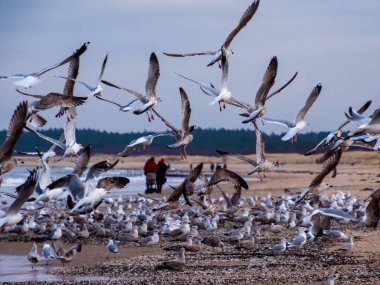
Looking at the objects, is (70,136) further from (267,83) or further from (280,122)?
(280,122)

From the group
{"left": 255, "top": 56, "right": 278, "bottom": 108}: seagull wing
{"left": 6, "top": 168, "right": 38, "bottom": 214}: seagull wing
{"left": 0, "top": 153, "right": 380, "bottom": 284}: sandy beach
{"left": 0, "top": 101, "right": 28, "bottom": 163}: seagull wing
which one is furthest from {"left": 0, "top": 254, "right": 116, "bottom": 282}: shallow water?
{"left": 255, "top": 56, "right": 278, "bottom": 108}: seagull wing

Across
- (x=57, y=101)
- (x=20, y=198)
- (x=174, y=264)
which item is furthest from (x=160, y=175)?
(x=20, y=198)

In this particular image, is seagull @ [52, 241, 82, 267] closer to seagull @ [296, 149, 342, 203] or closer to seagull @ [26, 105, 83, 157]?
seagull @ [26, 105, 83, 157]

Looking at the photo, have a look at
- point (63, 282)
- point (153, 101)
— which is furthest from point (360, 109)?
point (63, 282)

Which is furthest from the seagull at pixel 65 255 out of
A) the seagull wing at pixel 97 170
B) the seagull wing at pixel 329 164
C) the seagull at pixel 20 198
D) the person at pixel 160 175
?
the person at pixel 160 175

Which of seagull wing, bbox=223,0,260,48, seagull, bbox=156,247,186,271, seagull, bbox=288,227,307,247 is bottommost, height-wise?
seagull, bbox=156,247,186,271

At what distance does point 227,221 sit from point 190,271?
888cm

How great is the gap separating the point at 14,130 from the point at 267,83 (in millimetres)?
4869

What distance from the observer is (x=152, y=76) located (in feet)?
55.5

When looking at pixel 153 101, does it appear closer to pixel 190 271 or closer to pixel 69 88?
pixel 69 88

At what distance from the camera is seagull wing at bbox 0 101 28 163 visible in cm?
1234

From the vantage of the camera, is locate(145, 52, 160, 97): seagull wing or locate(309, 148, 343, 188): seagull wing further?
locate(145, 52, 160, 97): seagull wing

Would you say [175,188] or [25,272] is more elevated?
[175,188]

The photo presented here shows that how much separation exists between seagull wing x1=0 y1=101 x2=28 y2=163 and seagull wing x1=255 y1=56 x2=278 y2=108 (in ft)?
14.8
